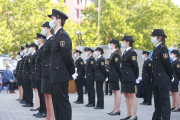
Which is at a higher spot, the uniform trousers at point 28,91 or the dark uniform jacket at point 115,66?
the dark uniform jacket at point 115,66

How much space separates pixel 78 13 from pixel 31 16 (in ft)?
118

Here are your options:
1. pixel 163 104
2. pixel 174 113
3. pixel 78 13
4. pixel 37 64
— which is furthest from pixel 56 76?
pixel 78 13

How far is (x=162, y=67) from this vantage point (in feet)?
25.3

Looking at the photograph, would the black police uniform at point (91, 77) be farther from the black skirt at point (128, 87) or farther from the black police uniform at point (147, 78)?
the black skirt at point (128, 87)

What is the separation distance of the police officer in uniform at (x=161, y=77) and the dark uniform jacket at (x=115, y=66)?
2416 millimetres

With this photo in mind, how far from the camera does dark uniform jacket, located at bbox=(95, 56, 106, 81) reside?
12177 mm

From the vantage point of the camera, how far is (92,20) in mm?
50500

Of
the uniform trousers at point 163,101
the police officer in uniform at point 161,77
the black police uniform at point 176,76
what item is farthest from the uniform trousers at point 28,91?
the uniform trousers at point 163,101

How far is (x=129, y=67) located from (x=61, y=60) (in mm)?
3470

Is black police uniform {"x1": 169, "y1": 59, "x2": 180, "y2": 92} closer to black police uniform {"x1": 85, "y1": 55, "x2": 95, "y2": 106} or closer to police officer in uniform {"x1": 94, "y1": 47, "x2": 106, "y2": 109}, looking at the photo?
police officer in uniform {"x1": 94, "y1": 47, "x2": 106, "y2": 109}

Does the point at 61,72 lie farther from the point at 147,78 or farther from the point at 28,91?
the point at 147,78

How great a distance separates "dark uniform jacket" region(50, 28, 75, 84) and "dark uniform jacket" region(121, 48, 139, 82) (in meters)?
3.19

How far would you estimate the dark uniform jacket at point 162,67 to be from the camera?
762 centimetres

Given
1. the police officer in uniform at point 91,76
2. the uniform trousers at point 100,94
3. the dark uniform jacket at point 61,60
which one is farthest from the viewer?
the police officer in uniform at point 91,76
